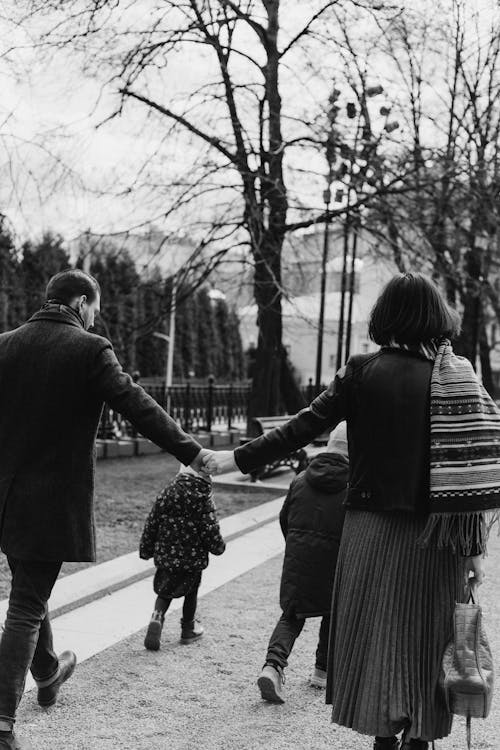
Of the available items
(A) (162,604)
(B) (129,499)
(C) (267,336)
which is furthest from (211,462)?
(C) (267,336)

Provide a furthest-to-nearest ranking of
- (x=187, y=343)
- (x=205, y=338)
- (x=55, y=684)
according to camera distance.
Answer: (x=205, y=338)
(x=187, y=343)
(x=55, y=684)

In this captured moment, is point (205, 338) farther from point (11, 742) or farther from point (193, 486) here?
point (11, 742)

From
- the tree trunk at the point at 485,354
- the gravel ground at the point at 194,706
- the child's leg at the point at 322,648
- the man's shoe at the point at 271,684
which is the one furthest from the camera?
the tree trunk at the point at 485,354

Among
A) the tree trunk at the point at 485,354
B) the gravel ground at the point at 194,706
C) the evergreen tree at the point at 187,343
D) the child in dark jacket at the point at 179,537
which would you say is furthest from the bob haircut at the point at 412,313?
the evergreen tree at the point at 187,343

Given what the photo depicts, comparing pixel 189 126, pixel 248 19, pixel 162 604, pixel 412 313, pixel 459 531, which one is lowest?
pixel 162 604

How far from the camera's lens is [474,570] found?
290 cm

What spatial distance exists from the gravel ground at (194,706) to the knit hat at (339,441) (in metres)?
1.21

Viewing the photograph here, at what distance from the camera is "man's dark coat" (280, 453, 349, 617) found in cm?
425

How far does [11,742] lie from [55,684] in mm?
572

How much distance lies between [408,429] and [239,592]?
12.5 feet

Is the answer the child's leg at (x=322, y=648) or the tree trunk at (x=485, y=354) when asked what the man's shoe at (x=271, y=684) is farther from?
the tree trunk at (x=485, y=354)

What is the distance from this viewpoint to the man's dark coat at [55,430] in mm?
3326

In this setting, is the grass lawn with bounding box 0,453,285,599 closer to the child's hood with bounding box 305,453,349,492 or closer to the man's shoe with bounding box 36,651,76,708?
the man's shoe with bounding box 36,651,76,708

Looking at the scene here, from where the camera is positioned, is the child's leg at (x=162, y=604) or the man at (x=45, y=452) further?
the child's leg at (x=162, y=604)
